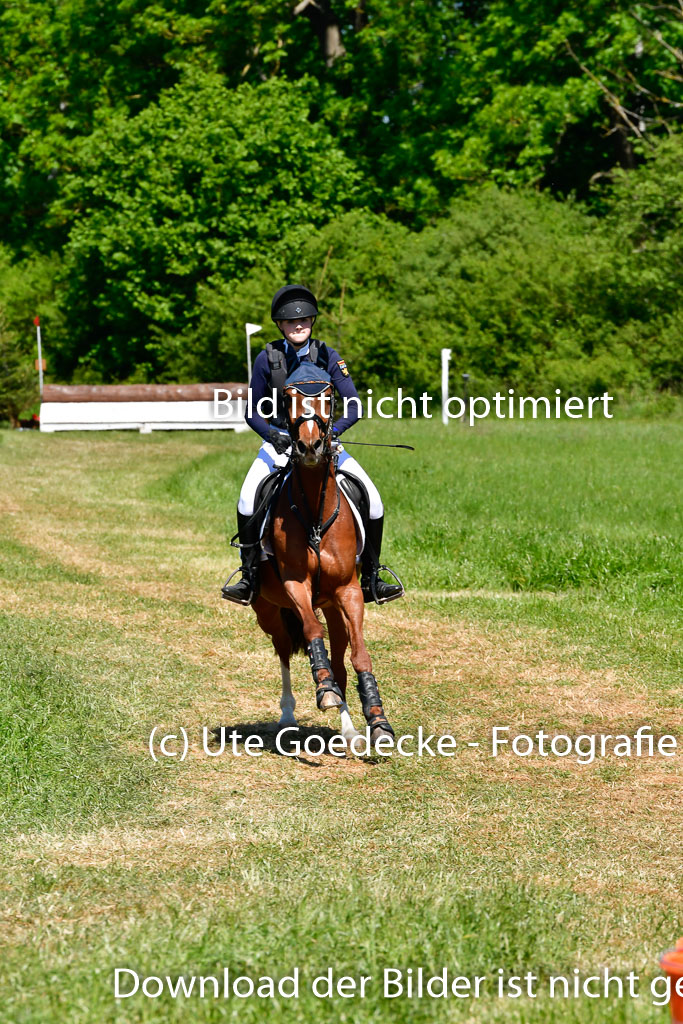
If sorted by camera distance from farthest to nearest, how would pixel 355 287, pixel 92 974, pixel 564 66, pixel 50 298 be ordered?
Answer: 1. pixel 50 298
2. pixel 564 66
3. pixel 355 287
4. pixel 92 974

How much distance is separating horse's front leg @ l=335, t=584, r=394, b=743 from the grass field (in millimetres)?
330

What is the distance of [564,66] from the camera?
4394cm

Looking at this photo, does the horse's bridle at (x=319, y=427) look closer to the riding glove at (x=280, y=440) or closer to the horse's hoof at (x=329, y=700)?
the riding glove at (x=280, y=440)

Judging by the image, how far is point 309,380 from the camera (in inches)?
312

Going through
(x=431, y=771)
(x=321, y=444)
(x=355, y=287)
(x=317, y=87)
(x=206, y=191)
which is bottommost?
(x=431, y=771)

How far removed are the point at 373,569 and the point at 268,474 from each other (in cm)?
98

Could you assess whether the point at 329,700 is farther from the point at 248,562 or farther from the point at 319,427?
the point at 319,427

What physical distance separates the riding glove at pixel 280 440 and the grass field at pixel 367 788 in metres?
2.07

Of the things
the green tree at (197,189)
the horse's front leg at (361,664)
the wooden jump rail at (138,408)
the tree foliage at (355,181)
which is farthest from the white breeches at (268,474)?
the green tree at (197,189)

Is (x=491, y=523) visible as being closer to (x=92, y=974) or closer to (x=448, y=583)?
(x=448, y=583)

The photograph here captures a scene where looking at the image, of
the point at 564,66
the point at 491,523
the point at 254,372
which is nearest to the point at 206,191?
the point at 564,66

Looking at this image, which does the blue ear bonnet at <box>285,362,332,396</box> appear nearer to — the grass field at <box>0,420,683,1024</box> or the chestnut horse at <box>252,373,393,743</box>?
the chestnut horse at <box>252,373,393,743</box>

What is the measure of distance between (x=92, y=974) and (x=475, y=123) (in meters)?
41.4

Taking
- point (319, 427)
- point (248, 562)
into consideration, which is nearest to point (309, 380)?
point (319, 427)
